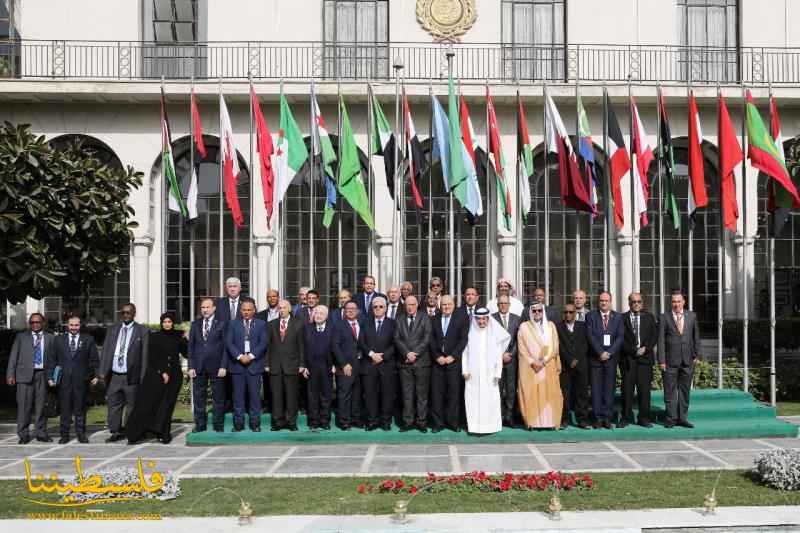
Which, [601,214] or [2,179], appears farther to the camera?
[601,214]

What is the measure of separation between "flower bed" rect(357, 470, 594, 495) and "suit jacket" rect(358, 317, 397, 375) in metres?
3.14

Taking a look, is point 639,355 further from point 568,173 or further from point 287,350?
point 287,350

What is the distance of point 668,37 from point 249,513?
17280 millimetres

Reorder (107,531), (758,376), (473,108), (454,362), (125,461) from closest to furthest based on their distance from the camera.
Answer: (107,531)
(125,461)
(454,362)
(758,376)
(473,108)

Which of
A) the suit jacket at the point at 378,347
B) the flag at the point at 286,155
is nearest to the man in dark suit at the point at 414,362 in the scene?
the suit jacket at the point at 378,347

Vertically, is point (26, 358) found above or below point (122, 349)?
below

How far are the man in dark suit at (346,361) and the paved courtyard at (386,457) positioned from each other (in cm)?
69

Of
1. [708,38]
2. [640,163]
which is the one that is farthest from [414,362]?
[708,38]

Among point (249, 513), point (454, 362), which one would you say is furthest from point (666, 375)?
point (249, 513)

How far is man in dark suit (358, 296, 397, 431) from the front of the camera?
39.7ft

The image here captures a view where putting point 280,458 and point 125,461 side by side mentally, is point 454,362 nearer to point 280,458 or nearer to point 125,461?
point 280,458

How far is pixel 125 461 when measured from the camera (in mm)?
10633

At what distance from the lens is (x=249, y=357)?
1184cm

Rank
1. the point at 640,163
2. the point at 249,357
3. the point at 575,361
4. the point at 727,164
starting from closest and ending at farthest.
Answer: the point at 249,357 < the point at 575,361 < the point at 727,164 < the point at 640,163
